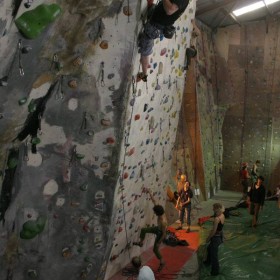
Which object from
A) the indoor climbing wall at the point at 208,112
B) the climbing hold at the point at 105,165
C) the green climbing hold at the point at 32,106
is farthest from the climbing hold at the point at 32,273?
the indoor climbing wall at the point at 208,112

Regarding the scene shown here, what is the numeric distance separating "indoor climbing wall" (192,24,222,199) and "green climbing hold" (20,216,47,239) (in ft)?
18.3

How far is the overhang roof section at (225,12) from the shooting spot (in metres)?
7.90

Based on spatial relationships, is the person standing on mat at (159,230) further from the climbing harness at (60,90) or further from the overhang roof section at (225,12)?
the overhang roof section at (225,12)

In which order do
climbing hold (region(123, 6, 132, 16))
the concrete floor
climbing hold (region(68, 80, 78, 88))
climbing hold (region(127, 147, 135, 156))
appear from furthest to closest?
the concrete floor, climbing hold (region(127, 147, 135, 156)), climbing hold (region(68, 80, 78, 88)), climbing hold (region(123, 6, 132, 16))

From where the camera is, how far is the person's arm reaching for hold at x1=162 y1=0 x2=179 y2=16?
9.23 ft

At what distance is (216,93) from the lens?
10328mm

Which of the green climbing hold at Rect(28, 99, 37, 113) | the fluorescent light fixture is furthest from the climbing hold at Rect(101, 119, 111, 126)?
the fluorescent light fixture

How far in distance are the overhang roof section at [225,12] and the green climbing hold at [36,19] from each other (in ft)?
18.5

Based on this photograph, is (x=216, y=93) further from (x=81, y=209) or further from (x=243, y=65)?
(x=81, y=209)

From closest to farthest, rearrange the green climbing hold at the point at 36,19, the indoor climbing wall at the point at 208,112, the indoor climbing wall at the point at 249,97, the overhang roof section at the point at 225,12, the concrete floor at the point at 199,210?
the green climbing hold at the point at 36,19, the concrete floor at the point at 199,210, the overhang roof section at the point at 225,12, the indoor climbing wall at the point at 208,112, the indoor climbing wall at the point at 249,97

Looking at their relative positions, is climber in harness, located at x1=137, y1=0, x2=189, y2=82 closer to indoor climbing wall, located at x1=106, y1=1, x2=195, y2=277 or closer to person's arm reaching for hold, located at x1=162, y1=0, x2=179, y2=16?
person's arm reaching for hold, located at x1=162, y1=0, x2=179, y2=16

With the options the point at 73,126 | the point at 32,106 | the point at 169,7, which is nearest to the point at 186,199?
the point at 73,126

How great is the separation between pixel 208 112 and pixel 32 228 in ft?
22.0

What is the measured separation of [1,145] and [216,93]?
7811 mm
